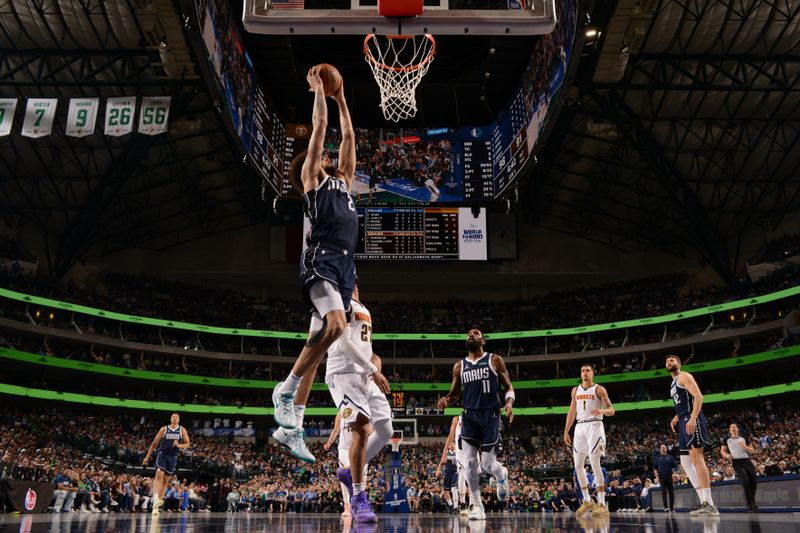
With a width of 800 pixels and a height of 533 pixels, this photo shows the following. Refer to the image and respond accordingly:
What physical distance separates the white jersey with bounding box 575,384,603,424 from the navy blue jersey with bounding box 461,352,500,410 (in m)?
3.30

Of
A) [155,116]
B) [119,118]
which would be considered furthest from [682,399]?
[119,118]

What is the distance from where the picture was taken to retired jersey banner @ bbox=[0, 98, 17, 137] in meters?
20.8

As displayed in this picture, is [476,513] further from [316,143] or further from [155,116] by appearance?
[155,116]

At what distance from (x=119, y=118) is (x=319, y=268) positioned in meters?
18.6

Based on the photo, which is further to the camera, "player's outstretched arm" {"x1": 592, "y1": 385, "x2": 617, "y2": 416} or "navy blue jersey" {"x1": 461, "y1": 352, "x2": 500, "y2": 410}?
"player's outstretched arm" {"x1": 592, "y1": 385, "x2": 617, "y2": 416}

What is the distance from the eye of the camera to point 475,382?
9078 millimetres

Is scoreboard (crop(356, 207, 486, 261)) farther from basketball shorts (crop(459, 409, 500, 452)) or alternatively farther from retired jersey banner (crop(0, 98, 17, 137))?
basketball shorts (crop(459, 409, 500, 452))

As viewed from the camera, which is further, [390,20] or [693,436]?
[693,436]

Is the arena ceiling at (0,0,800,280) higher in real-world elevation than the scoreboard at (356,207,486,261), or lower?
higher

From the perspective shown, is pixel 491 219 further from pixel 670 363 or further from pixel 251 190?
pixel 670 363

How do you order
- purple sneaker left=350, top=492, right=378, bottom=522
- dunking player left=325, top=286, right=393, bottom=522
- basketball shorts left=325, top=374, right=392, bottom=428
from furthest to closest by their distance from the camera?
basketball shorts left=325, top=374, right=392, bottom=428, dunking player left=325, top=286, right=393, bottom=522, purple sneaker left=350, top=492, right=378, bottom=522

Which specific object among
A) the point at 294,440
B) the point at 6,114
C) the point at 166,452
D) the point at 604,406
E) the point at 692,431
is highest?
the point at 6,114

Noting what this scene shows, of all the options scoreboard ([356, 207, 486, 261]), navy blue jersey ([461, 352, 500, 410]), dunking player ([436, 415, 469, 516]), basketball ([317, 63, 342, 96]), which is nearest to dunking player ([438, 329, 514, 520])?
navy blue jersey ([461, 352, 500, 410])

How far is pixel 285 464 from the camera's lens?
114 ft
